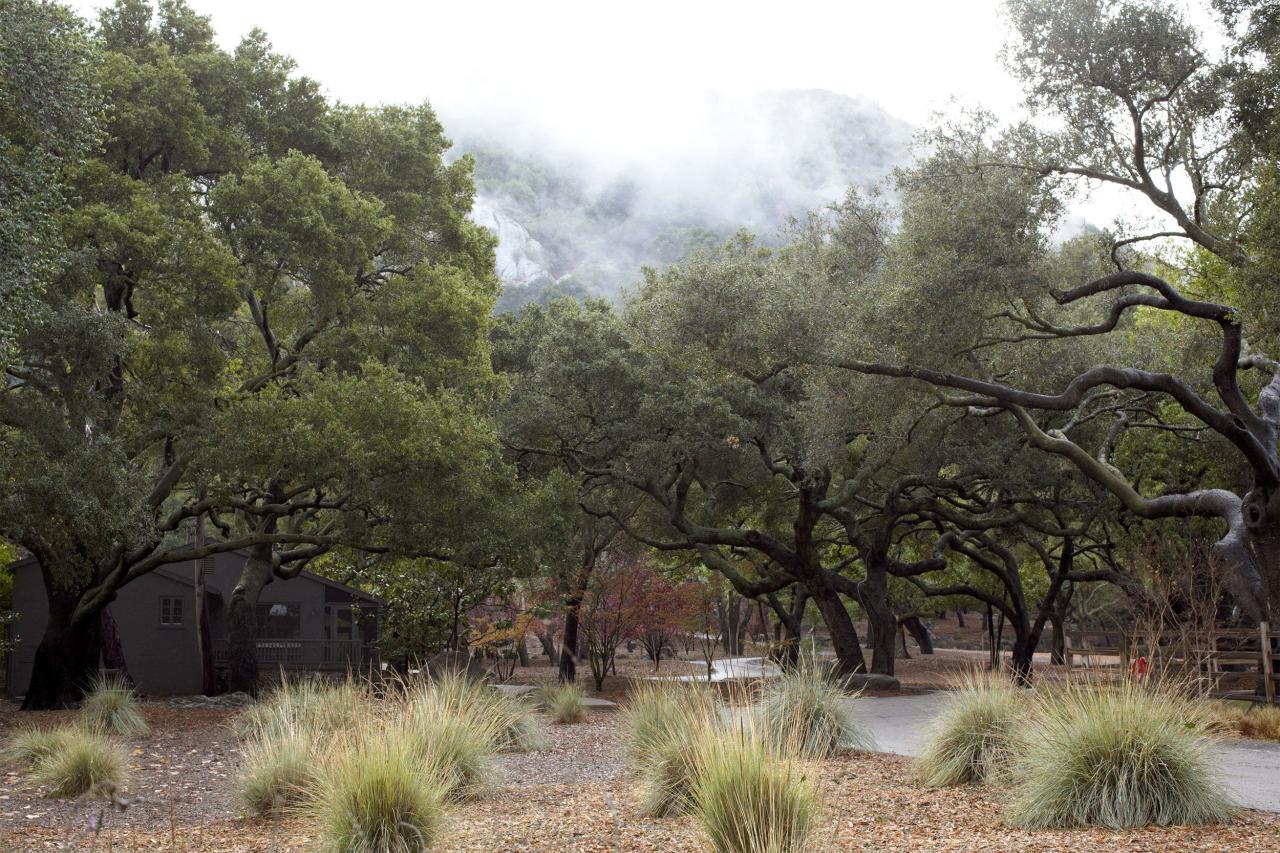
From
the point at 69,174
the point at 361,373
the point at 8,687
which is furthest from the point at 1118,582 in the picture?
the point at 8,687

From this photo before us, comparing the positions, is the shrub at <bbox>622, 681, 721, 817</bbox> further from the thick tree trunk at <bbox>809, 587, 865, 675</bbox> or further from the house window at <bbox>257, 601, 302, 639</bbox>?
the house window at <bbox>257, 601, 302, 639</bbox>

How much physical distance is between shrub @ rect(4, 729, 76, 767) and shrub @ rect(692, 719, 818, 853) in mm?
7184

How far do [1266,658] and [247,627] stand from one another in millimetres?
17586

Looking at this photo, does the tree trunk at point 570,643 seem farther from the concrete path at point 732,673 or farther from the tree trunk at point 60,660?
the tree trunk at point 60,660

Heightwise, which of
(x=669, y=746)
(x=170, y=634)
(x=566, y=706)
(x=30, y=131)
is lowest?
(x=566, y=706)

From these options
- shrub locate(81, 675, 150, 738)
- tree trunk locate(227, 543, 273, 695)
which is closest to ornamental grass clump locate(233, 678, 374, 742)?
shrub locate(81, 675, 150, 738)

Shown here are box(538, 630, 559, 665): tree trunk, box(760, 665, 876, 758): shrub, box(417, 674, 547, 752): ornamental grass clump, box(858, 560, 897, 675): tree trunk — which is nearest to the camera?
box(417, 674, 547, 752): ornamental grass clump

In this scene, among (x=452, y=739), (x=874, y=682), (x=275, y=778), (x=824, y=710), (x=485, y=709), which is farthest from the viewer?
(x=874, y=682)

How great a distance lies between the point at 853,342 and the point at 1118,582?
10.00 metres

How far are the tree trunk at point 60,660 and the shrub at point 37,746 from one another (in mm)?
7566

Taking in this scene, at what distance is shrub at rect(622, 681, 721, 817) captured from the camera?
21.9ft

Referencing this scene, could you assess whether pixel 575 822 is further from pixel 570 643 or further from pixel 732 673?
pixel 570 643

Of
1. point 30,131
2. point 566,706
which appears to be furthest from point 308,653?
point 30,131

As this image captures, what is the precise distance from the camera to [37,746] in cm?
1038
